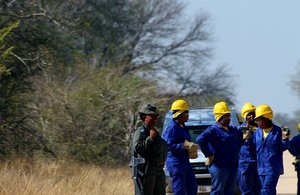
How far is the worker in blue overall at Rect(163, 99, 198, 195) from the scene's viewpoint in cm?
1261

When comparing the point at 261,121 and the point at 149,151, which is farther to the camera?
the point at 261,121

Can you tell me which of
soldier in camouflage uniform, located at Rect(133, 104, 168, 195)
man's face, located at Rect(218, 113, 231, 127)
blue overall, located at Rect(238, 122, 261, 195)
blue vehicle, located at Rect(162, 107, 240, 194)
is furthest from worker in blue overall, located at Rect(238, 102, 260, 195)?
soldier in camouflage uniform, located at Rect(133, 104, 168, 195)

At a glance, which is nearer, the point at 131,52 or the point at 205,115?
the point at 205,115

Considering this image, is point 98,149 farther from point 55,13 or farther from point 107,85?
point 55,13

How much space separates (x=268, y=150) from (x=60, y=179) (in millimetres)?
5042

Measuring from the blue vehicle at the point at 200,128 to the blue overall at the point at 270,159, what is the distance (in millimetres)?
3708

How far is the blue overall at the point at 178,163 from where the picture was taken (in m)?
12.6

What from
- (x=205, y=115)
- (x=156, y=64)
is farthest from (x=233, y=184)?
(x=156, y=64)

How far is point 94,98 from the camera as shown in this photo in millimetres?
23422

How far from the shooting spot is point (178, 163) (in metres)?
12.7

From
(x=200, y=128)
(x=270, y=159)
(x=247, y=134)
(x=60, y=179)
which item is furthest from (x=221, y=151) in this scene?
(x=60, y=179)

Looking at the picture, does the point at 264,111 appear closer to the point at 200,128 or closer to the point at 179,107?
the point at 179,107

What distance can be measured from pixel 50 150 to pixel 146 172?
11353 millimetres

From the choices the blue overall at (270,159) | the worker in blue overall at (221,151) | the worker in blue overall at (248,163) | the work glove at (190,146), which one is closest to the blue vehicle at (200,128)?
the worker in blue overall at (248,163)
